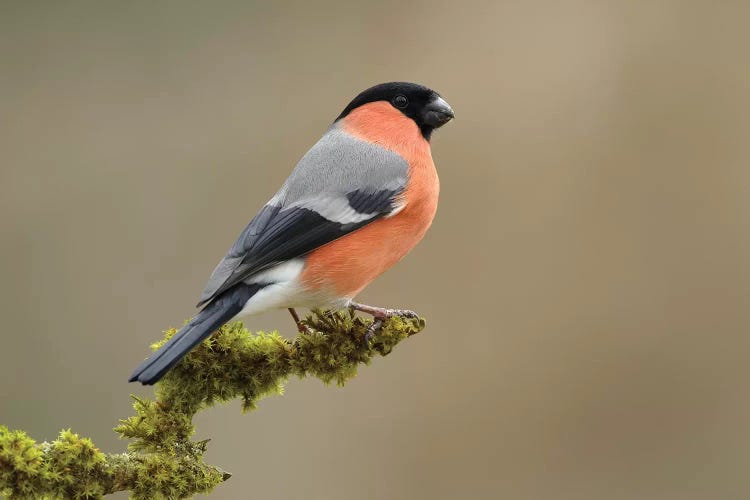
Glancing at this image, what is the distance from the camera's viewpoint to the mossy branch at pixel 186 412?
1.50 m

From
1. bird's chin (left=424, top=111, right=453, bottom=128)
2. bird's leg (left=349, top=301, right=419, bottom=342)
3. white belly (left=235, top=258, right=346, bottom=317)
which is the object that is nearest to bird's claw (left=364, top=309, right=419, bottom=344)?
bird's leg (left=349, top=301, right=419, bottom=342)

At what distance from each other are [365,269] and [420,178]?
33 centimetres

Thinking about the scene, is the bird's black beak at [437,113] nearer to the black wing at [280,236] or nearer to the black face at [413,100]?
the black face at [413,100]

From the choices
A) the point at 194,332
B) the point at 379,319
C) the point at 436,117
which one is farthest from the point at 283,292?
the point at 436,117

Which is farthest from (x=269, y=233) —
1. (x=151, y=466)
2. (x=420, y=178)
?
(x=151, y=466)

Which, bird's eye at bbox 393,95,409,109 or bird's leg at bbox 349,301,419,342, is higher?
bird's eye at bbox 393,95,409,109

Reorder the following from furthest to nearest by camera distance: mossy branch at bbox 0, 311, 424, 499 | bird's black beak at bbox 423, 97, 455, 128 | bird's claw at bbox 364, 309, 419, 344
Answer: bird's black beak at bbox 423, 97, 455, 128, bird's claw at bbox 364, 309, 419, 344, mossy branch at bbox 0, 311, 424, 499

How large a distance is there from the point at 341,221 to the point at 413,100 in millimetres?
543

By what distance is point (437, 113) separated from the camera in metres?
2.47

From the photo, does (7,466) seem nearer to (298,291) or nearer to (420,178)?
(298,291)

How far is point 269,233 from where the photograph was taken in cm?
204

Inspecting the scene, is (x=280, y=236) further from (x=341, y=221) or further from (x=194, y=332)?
(x=194, y=332)

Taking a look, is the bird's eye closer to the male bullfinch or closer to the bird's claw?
the male bullfinch

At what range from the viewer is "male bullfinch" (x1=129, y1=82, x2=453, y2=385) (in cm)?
200
